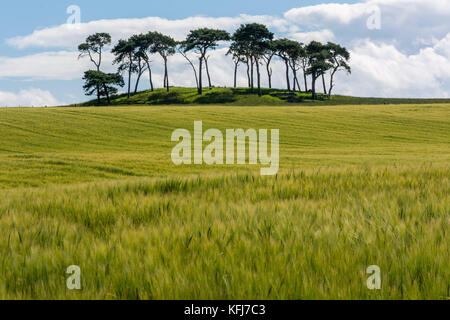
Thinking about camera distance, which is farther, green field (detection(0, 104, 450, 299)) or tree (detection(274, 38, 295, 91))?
tree (detection(274, 38, 295, 91))

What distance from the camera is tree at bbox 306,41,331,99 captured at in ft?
351

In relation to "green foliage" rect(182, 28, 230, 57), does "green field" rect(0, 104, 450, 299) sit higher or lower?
lower

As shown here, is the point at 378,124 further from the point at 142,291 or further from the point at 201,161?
the point at 142,291

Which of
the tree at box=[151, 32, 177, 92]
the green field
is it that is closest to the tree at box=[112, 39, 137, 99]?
the tree at box=[151, 32, 177, 92]

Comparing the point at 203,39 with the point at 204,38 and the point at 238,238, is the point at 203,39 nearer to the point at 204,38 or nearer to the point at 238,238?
the point at 204,38

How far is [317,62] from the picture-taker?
108m

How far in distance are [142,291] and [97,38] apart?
393ft

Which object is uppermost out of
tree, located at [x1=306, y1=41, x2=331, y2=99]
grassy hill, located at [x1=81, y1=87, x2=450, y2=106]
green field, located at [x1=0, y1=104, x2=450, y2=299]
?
tree, located at [x1=306, y1=41, x2=331, y2=99]

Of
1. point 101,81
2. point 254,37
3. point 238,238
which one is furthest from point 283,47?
point 238,238

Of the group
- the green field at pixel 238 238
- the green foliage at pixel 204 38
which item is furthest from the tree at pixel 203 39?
the green field at pixel 238 238

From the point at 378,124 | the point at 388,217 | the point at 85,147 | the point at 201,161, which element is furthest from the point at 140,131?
the point at 388,217

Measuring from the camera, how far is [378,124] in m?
48.8

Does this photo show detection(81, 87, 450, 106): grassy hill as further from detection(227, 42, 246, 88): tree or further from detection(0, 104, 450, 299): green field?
detection(0, 104, 450, 299): green field
